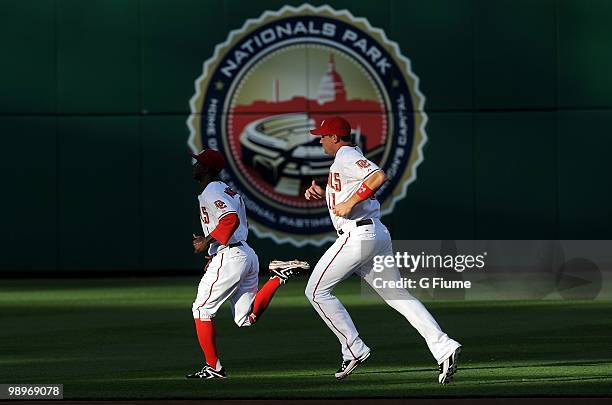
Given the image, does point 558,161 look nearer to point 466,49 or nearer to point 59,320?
point 466,49

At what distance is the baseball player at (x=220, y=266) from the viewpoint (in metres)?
11.5

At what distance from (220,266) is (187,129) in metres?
14.1

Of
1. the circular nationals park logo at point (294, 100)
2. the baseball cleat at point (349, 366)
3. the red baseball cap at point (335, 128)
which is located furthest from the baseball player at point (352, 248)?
the circular nationals park logo at point (294, 100)

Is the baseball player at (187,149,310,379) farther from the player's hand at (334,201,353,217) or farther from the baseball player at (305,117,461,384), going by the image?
the player's hand at (334,201,353,217)

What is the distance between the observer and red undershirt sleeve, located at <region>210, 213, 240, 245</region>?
1146 centimetres

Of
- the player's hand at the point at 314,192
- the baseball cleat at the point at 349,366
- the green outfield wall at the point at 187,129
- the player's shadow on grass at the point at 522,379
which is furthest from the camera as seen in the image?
the green outfield wall at the point at 187,129

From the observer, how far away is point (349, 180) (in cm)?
1113

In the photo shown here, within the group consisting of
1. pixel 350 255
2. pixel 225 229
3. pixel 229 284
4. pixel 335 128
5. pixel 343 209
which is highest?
pixel 335 128

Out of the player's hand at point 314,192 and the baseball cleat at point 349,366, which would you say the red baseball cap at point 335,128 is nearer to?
the player's hand at point 314,192

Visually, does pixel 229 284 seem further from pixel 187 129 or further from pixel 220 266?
pixel 187 129

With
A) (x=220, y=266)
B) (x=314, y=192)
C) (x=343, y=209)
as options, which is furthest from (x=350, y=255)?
(x=220, y=266)

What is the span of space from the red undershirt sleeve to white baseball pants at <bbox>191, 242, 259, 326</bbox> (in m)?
0.28

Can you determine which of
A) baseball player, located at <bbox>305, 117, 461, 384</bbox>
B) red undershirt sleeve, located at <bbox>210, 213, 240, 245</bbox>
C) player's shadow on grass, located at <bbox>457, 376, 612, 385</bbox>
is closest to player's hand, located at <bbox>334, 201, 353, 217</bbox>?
baseball player, located at <bbox>305, 117, 461, 384</bbox>

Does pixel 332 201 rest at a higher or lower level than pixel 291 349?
higher
